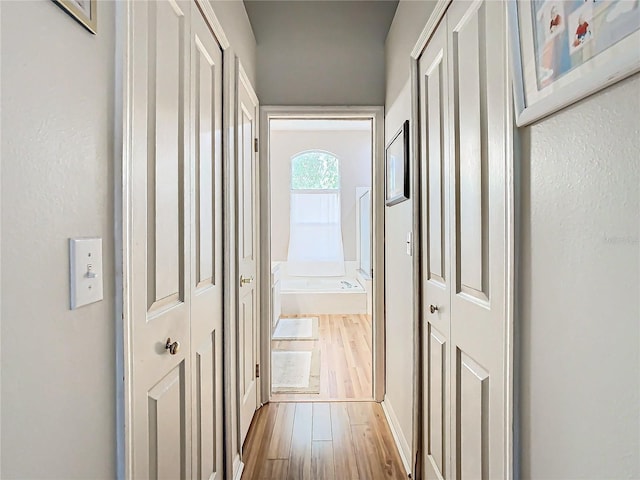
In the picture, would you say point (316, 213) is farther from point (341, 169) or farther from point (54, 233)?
point (54, 233)

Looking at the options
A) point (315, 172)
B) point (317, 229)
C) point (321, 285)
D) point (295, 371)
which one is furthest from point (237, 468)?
point (315, 172)

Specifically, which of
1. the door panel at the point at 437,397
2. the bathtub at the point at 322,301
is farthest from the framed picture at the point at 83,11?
the bathtub at the point at 322,301

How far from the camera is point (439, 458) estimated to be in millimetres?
1525

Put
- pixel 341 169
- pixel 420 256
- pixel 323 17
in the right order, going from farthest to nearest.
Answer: pixel 341 169 → pixel 323 17 → pixel 420 256

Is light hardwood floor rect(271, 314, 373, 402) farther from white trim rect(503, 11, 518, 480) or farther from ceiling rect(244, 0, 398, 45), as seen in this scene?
ceiling rect(244, 0, 398, 45)

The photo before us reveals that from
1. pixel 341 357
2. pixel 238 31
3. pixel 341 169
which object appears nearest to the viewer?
pixel 238 31

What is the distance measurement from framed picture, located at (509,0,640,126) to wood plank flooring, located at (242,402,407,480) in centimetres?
183

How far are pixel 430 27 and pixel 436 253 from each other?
936mm

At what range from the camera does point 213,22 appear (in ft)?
4.94

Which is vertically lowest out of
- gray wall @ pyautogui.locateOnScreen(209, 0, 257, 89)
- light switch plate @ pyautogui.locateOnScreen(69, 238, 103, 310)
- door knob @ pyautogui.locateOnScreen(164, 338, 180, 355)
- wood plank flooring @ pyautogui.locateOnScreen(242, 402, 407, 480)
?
wood plank flooring @ pyautogui.locateOnScreen(242, 402, 407, 480)

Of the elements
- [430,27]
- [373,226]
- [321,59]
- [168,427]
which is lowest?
[168,427]

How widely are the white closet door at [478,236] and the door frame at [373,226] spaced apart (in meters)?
1.24

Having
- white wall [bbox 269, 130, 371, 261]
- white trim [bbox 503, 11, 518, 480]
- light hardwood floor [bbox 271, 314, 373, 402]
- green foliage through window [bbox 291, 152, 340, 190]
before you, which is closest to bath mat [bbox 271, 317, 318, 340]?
light hardwood floor [bbox 271, 314, 373, 402]

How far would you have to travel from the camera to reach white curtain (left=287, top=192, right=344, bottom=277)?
603 cm
